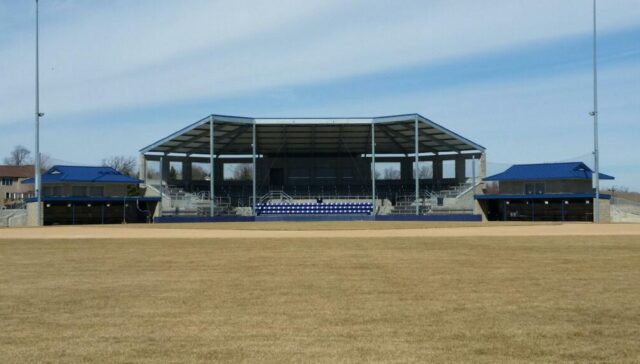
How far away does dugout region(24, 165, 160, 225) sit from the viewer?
64.2m

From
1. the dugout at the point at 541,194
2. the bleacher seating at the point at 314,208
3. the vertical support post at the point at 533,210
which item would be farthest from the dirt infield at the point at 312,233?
the bleacher seating at the point at 314,208

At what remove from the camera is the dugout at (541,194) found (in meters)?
62.6

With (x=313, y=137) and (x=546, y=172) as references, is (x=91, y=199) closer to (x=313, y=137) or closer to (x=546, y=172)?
(x=313, y=137)

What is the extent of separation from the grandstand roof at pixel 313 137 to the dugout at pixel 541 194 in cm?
536

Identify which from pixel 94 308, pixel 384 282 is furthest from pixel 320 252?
pixel 94 308

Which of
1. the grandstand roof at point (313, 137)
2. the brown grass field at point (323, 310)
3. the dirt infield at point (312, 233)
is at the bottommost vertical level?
the dirt infield at point (312, 233)

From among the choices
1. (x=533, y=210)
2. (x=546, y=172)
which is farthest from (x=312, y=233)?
(x=546, y=172)

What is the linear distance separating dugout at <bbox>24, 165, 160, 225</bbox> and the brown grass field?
47314 millimetres

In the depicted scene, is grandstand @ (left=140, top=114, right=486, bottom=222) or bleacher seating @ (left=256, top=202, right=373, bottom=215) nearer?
grandstand @ (left=140, top=114, right=486, bottom=222)

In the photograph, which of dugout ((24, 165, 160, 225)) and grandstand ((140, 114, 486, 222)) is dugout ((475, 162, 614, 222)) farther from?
dugout ((24, 165, 160, 225))

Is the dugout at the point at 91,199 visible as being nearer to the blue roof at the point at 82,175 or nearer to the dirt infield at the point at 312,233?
the blue roof at the point at 82,175

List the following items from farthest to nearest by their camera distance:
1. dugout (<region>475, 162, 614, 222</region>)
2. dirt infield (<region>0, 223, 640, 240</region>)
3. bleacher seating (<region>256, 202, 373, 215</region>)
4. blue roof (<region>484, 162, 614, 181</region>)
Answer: bleacher seating (<region>256, 202, 373, 215</region>) → blue roof (<region>484, 162, 614, 181</region>) → dugout (<region>475, 162, 614, 222</region>) → dirt infield (<region>0, 223, 640, 240</region>)

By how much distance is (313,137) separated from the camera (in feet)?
247

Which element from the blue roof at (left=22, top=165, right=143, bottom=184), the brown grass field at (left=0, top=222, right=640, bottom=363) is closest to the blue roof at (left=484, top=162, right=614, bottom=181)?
the blue roof at (left=22, top=165, right=143, bottom=184)
